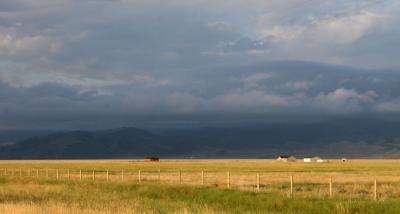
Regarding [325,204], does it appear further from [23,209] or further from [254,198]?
[23,209]

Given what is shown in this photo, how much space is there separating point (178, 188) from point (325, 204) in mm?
13577

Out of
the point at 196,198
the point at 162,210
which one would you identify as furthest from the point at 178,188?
the point at 162,210

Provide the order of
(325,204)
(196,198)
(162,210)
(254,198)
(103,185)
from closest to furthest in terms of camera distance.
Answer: (162,210), (325,204), (254,198), (196,198), (103,185)

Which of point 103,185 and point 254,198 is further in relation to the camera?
point 103,185

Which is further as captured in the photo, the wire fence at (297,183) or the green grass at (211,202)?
the wire fence at (297,183)

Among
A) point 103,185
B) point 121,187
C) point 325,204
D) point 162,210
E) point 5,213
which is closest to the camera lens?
point 5,213

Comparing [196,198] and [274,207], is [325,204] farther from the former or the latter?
[196,198]

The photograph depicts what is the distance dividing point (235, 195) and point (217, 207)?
5.18 metres

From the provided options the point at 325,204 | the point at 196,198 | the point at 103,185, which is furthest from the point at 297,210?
the point at 103,185

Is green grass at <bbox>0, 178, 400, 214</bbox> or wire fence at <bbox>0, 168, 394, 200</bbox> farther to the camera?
wire fence at <bbox>0, 168, 394, 200</bbox>

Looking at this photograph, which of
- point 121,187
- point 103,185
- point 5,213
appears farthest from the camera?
point 103,185

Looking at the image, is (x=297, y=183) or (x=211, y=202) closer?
(x=211, y=202)

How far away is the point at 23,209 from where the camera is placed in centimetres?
2409

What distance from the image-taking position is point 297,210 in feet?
93.7
